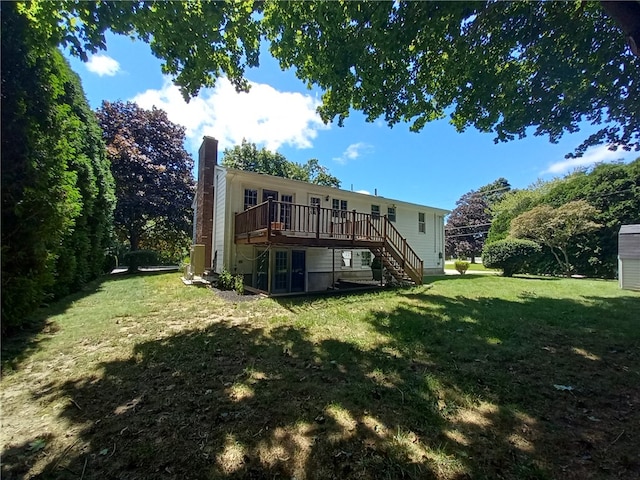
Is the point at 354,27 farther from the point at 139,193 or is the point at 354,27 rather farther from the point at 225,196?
the point at 139,193

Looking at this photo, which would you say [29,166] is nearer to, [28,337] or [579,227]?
[28,337]

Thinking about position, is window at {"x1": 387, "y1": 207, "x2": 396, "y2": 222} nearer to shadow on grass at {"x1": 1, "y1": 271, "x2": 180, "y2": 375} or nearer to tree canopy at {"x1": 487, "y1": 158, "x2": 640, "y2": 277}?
tree canopy at {"x1": 487, "y1": 158, "x2": 640, "y2": 277}

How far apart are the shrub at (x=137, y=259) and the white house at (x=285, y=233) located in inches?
225

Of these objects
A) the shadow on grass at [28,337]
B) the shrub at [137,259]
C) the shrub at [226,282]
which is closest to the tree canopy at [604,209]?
the shrub at [226,282]

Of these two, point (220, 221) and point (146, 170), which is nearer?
point (220, 221)

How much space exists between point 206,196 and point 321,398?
12468 millimetres

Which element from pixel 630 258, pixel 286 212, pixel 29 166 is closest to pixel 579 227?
pixel 630 258

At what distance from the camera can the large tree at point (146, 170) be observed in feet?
66.3

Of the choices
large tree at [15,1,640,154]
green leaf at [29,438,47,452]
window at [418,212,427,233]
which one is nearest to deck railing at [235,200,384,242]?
large tree at [15,1,640,154]

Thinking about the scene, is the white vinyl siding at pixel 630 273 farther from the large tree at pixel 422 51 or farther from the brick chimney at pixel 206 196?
the brick chimney at pixel 206 196

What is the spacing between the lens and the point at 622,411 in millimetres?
2891

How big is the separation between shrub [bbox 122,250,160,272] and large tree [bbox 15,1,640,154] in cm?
1441

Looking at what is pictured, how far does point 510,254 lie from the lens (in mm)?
16734

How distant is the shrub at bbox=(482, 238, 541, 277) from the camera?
16.6 m
